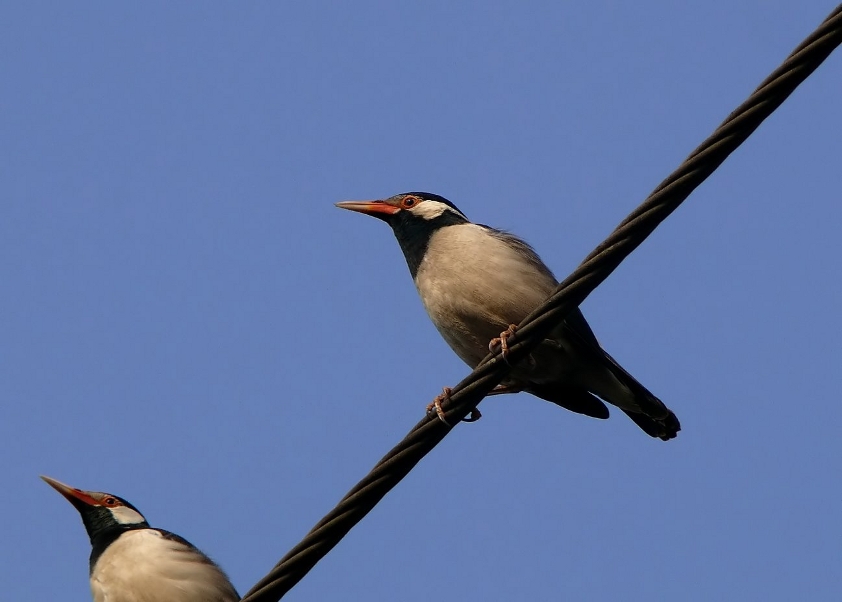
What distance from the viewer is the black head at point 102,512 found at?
368 inches

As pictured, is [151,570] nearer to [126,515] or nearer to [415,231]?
[126,515]

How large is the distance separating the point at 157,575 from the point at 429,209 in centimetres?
328

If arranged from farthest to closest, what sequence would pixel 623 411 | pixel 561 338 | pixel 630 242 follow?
pixel 623 411 < pixel 561 338 < pixel 630 242

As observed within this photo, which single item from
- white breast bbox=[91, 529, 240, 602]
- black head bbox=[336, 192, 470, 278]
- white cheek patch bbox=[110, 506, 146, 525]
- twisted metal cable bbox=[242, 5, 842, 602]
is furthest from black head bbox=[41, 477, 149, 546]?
twisted metal cable bbox=[242, 5, 842, 602]

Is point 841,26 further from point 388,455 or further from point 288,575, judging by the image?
point 288,575

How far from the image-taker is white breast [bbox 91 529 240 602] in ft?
26.9

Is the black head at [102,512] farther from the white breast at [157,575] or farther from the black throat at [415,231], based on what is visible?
the black throat at [415,231]

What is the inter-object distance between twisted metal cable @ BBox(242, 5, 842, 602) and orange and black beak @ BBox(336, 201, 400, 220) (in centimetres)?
374

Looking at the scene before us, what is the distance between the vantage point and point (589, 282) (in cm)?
542

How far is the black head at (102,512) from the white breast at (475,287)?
2.94m

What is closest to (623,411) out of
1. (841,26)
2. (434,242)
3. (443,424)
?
(434,242)

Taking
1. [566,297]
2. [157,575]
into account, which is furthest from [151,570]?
[566,297]

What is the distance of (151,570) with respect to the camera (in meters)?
8.33

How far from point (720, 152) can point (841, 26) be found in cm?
67
